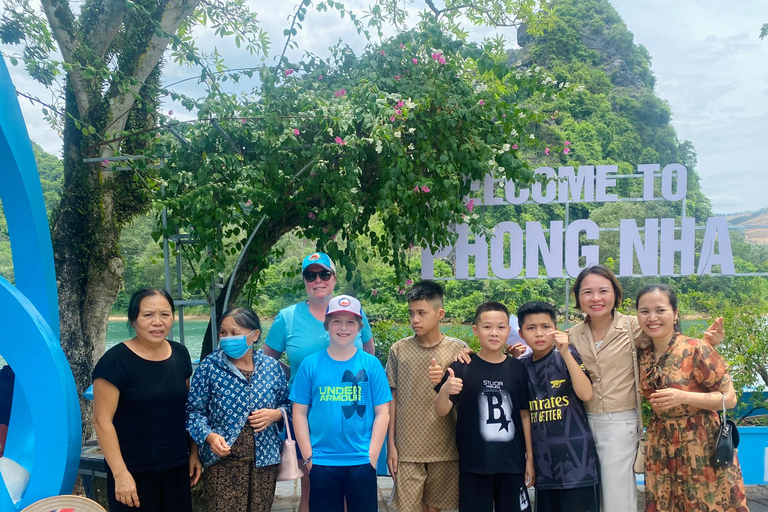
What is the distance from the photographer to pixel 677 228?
452 cm

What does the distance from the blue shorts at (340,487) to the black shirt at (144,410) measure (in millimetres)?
591

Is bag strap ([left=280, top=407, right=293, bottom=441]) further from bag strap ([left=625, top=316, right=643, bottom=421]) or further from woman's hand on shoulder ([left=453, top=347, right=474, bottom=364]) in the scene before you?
bag strap ([left=625, top=316, right=643, bottom=421])

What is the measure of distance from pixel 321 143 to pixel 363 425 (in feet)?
6.25

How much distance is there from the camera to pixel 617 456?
99.6 inches

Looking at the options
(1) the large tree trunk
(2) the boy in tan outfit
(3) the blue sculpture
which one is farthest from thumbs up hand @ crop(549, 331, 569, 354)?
(1) the large tree trunk

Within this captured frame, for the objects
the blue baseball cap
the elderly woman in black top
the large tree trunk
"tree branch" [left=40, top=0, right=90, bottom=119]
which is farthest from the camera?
the large tree trunk

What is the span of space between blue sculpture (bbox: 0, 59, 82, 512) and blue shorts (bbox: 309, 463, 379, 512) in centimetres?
108

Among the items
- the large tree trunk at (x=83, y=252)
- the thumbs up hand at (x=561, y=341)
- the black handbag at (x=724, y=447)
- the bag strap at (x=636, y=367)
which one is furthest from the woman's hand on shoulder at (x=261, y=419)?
the large tree trunk at (x=83, y=252)

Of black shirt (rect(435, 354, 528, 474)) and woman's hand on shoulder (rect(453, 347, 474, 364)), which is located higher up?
woman's hand on shoulder (rect(453, 347, 474, 364))

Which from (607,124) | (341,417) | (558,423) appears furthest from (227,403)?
(607,124)

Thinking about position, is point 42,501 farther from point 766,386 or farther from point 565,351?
point 766,386

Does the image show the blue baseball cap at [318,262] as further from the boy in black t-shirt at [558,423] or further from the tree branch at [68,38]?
the tree branch at [68,38]

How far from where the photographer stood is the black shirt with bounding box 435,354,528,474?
2500 millimetres

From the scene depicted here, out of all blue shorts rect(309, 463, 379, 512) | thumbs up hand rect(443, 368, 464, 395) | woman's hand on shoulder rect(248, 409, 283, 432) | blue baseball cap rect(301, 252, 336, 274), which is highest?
blue baseball cap rect(301, 252, 336, 274)
